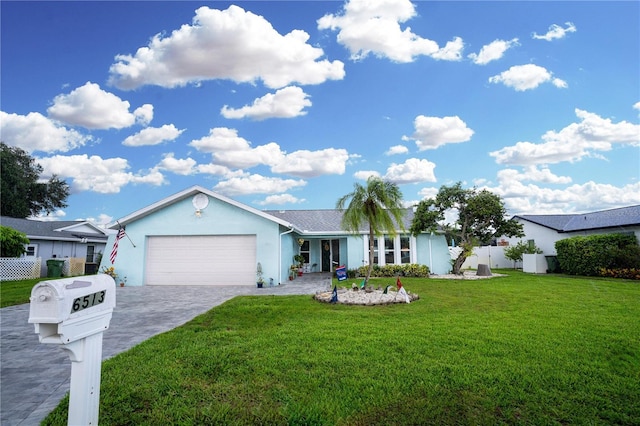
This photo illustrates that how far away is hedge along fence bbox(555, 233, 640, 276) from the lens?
16.7 m

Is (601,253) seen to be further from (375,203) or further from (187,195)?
(187,195)

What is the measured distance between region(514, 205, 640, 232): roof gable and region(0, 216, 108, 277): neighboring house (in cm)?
3231

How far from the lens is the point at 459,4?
11133 millimetres

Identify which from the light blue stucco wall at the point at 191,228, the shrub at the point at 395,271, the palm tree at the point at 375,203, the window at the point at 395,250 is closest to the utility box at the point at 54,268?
the light blue stucco wall at the point at 191,228

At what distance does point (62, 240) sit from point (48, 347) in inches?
836

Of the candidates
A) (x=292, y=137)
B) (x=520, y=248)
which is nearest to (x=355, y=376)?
(x=292, y=137)

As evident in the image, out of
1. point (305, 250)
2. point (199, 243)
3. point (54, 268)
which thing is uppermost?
point (199, 243)

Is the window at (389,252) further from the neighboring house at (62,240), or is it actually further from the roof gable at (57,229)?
the roof gable at (57,229)

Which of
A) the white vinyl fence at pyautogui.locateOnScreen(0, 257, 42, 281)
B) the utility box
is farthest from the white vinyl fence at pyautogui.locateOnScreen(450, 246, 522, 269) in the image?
the white vinyl fence at pyautogui.locateOnScreen(0, 257, 42, 281)

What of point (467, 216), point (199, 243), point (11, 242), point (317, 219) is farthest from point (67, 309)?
point (11, 242)

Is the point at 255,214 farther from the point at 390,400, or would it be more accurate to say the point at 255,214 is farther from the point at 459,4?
the point at 390,400

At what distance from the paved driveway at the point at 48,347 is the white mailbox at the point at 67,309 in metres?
1.88

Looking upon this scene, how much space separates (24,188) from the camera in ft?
109

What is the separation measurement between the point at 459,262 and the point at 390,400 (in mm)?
17203
